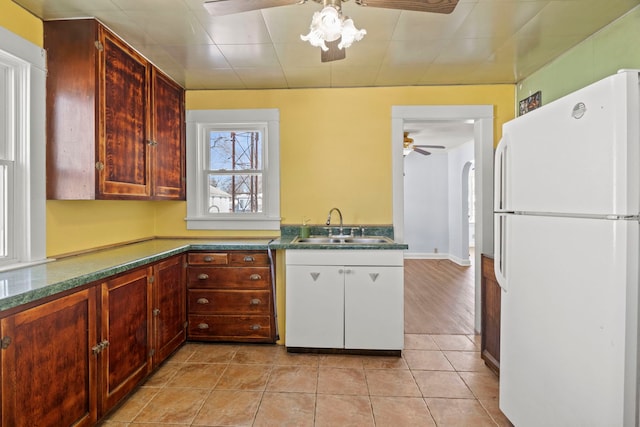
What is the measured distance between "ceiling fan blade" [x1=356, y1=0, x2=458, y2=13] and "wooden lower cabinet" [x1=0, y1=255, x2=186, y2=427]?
6.38 feet

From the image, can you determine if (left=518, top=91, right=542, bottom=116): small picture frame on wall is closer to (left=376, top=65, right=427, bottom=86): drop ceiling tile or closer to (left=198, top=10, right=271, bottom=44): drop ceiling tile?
(left=376, top=65, right=427, bottom=86): drop ceiling tile

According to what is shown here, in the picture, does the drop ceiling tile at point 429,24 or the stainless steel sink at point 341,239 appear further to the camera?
the stainless steel sink at point 341,239

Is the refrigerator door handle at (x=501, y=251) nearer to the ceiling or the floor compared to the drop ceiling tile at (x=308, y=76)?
nearer to the floor

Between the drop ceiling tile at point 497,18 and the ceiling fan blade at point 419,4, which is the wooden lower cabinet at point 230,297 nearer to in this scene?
the ceiling fan blade at point 419,4

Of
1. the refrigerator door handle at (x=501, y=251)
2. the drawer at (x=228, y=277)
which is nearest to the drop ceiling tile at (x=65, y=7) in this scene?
the drawer at (x=228, y=277)

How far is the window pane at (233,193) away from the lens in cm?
344

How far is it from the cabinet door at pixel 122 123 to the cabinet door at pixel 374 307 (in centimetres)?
174

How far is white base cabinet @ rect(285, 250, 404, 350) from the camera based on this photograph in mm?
2711

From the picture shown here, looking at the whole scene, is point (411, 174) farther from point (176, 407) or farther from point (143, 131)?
point (176, 407)

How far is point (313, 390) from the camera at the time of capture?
7.43 feet

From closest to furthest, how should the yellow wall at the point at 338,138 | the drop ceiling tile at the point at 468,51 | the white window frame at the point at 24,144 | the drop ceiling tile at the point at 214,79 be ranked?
the white window frame at the point at 24,144, the drop ceiling tile at the point at 468,51, the drop ceiling tile at the point at 214,79, the yellow wall at the point at 338,138

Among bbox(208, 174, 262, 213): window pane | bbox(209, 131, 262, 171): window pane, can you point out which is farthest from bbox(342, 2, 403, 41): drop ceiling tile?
bbox(208, 174, 262, 213): window pane

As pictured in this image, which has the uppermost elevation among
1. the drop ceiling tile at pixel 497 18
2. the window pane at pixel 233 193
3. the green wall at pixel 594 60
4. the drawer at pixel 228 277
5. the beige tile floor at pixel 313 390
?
the drop ceiling tile at pixel 497 18

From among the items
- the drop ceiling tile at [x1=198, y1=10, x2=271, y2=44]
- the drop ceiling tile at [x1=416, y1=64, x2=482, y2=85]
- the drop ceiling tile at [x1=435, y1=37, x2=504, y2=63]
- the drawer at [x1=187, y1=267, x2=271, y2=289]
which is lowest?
the drawer at [x1=187, y1=267, x2=271, y2=289]
